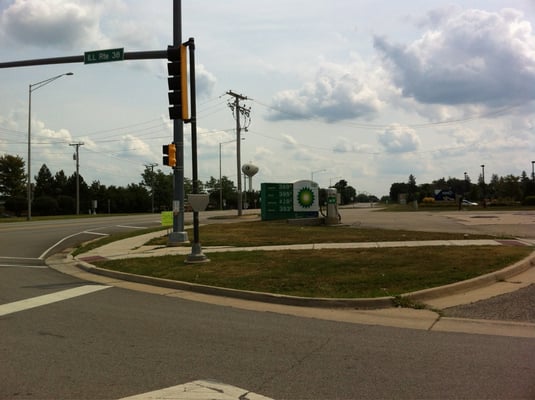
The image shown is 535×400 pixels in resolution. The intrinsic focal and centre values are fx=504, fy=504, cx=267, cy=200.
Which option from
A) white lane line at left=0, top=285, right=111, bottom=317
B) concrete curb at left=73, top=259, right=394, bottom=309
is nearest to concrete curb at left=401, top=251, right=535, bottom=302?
concrete curb at left=73, top=259, right=394, bottom=309

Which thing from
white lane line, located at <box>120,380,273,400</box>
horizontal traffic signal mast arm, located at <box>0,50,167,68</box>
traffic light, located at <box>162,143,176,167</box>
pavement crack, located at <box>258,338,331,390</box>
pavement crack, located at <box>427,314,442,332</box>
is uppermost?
horizontal traffic signal mast arm, located at <box>0,50,167,68</box>

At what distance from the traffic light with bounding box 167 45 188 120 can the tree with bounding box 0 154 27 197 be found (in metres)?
77.9

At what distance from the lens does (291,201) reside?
114 feet

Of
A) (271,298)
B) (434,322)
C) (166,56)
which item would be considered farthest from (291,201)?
(434,322)

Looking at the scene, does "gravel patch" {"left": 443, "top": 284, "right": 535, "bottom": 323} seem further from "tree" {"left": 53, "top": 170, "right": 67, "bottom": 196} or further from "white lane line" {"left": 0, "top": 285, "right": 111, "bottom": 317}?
"tree" {"left": 53, "top": 170, "right": 67, "bottom": 196}

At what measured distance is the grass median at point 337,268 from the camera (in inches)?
388

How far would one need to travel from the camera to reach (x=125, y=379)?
5051 millimetres

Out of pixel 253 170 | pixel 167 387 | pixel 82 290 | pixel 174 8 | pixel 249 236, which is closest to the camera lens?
pixel 167 387

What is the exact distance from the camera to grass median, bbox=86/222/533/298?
9.87 meters

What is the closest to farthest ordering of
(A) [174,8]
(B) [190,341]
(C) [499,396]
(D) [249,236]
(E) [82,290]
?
(C) [499,396]
(B) [190,341]
(E) [82,290]
(A) [174,8]
(D) [249,236]

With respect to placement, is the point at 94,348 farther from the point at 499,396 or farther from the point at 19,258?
the point at 19,258

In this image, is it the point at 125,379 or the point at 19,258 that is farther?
the point at 19,258

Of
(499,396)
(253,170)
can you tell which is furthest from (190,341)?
(253,170)

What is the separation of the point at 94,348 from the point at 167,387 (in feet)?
5.77
